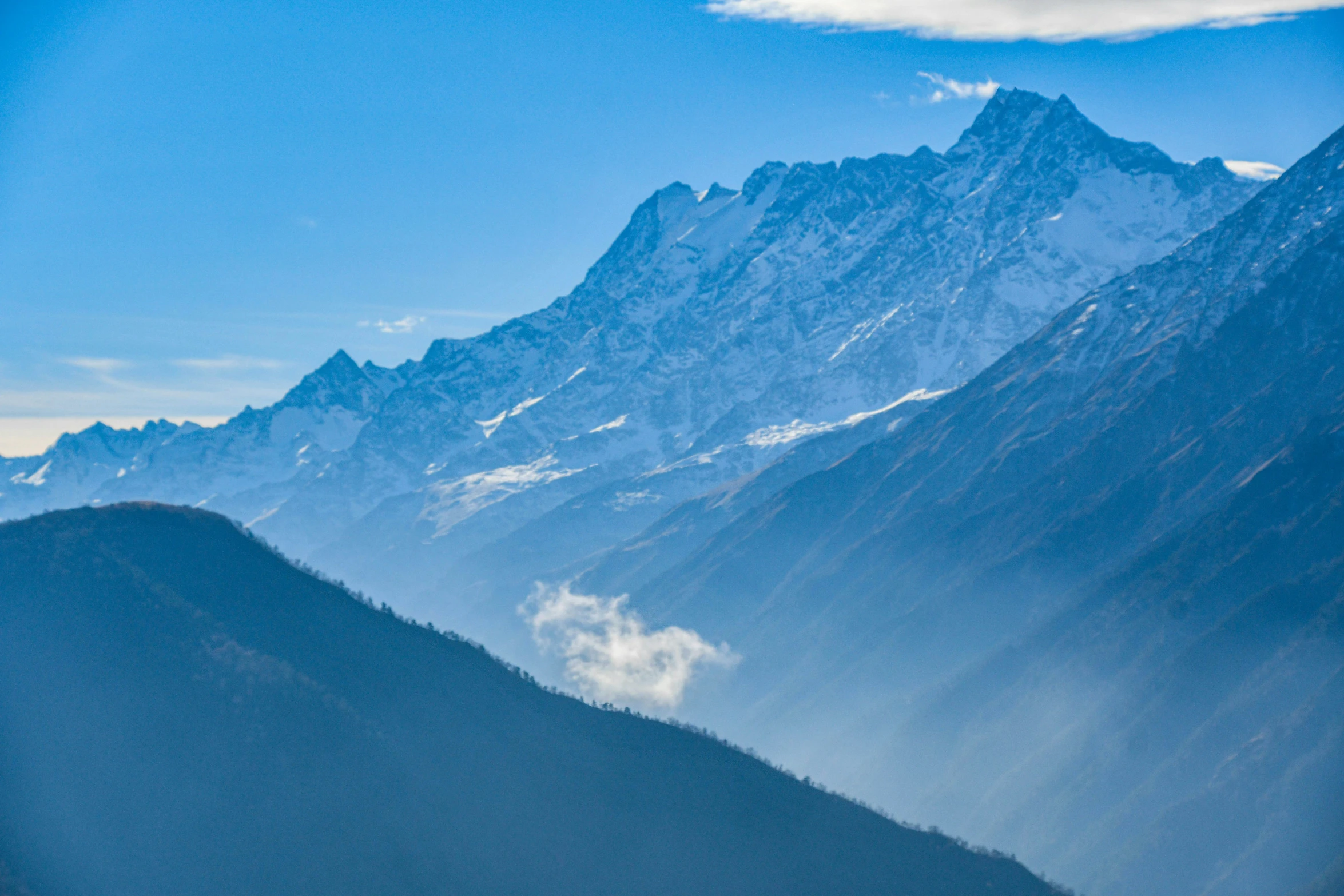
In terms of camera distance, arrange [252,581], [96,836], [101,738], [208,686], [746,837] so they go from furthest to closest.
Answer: [252,581] → [746,837] → [208,686] → [101,738] → [96,836]

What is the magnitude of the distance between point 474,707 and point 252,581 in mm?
34492

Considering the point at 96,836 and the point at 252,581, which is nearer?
the point at 96,836

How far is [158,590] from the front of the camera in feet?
591

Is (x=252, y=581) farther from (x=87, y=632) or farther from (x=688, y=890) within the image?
(x=688, y=890)

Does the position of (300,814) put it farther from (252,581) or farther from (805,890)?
(805,890)

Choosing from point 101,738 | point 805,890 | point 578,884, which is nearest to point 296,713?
point 101,738

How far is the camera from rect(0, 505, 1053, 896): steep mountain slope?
14875 centimetres

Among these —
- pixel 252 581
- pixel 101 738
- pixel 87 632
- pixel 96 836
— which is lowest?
pixel 96 836

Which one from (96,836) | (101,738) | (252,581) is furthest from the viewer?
(252,581)

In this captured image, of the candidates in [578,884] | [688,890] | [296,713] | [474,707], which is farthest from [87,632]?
[688,890]

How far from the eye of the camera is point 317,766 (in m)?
161

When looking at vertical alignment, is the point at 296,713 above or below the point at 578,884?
above

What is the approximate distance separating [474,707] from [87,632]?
4645cm

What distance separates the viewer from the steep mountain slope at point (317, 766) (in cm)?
14875
